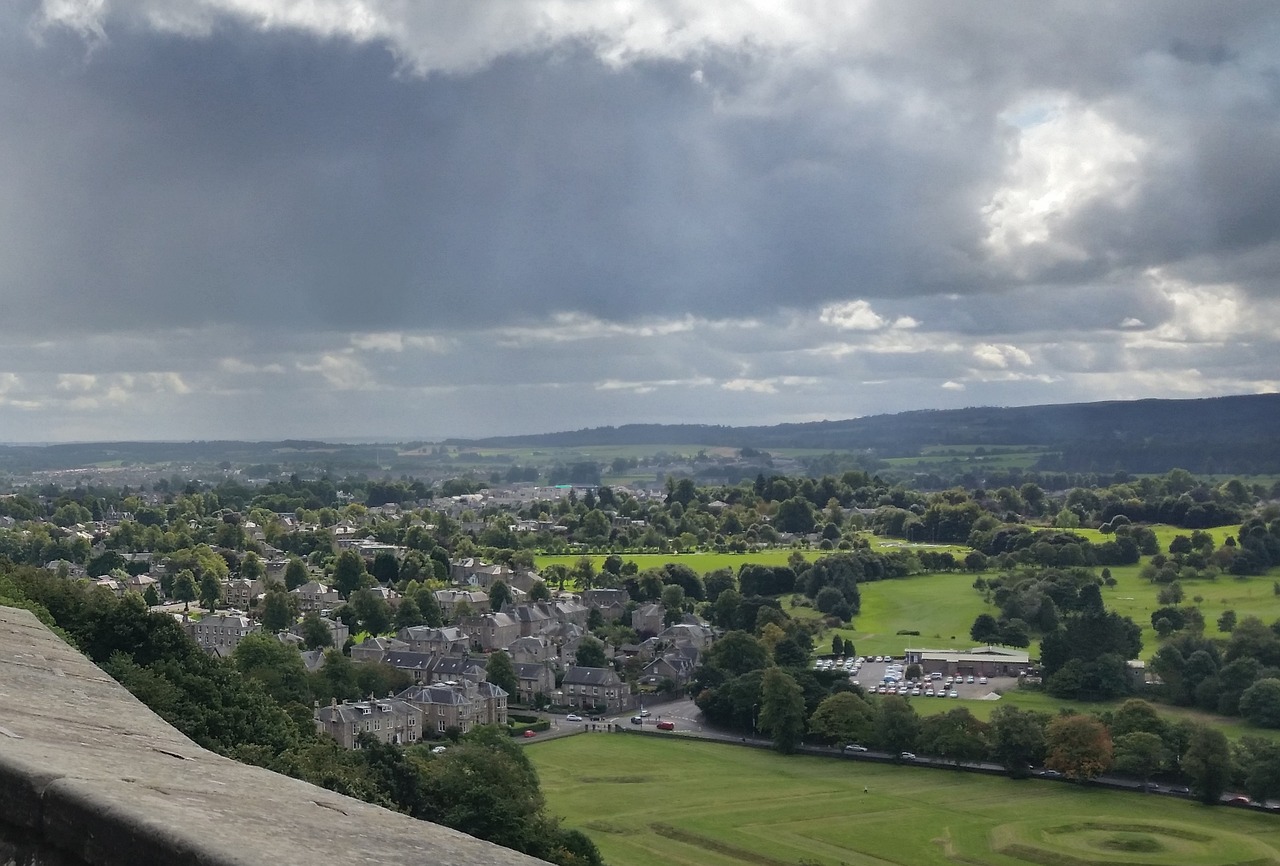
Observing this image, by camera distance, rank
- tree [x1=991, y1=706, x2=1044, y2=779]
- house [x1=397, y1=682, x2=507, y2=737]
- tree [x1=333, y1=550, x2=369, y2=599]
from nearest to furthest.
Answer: tree [x1=991, y1=706, x2=1044, y2=779] → house [x1=397, y1=682, x2=507, y2=737] → tree [x1=333, y1=550, x2=369, y2=599]

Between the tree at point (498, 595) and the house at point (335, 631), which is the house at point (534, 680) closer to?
the house at point (335, 631)

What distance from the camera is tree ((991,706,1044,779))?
4128 cm

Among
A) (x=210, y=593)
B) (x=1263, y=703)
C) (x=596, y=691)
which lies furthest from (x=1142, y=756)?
(x=210, y=593)

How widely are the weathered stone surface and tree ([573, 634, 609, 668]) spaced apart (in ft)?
196

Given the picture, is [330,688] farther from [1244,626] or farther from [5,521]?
[5,521]

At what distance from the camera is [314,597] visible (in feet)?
257

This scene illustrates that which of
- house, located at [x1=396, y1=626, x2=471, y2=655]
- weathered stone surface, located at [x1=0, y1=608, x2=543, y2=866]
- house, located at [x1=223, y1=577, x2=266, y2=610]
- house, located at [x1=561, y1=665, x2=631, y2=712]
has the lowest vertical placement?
house, located at [x1=561, y1=665, x2=631, y2=712]

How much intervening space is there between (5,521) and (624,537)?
61.6 m

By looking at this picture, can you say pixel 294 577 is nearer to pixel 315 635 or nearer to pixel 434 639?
pixel 434 639

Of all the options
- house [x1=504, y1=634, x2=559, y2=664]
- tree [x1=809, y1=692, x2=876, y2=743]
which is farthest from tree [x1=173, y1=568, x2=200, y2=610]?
tree [x1=809, y1=692, x2=876, y2=743]

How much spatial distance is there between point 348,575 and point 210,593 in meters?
9.13

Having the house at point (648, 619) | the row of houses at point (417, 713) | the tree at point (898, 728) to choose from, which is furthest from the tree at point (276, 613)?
the tree at point (898, 728)

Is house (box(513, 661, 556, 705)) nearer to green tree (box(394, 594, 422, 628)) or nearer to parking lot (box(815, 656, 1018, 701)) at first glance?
parking lot (box(815, 656, 1018, 701))

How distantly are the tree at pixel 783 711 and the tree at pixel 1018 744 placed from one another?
710cm
